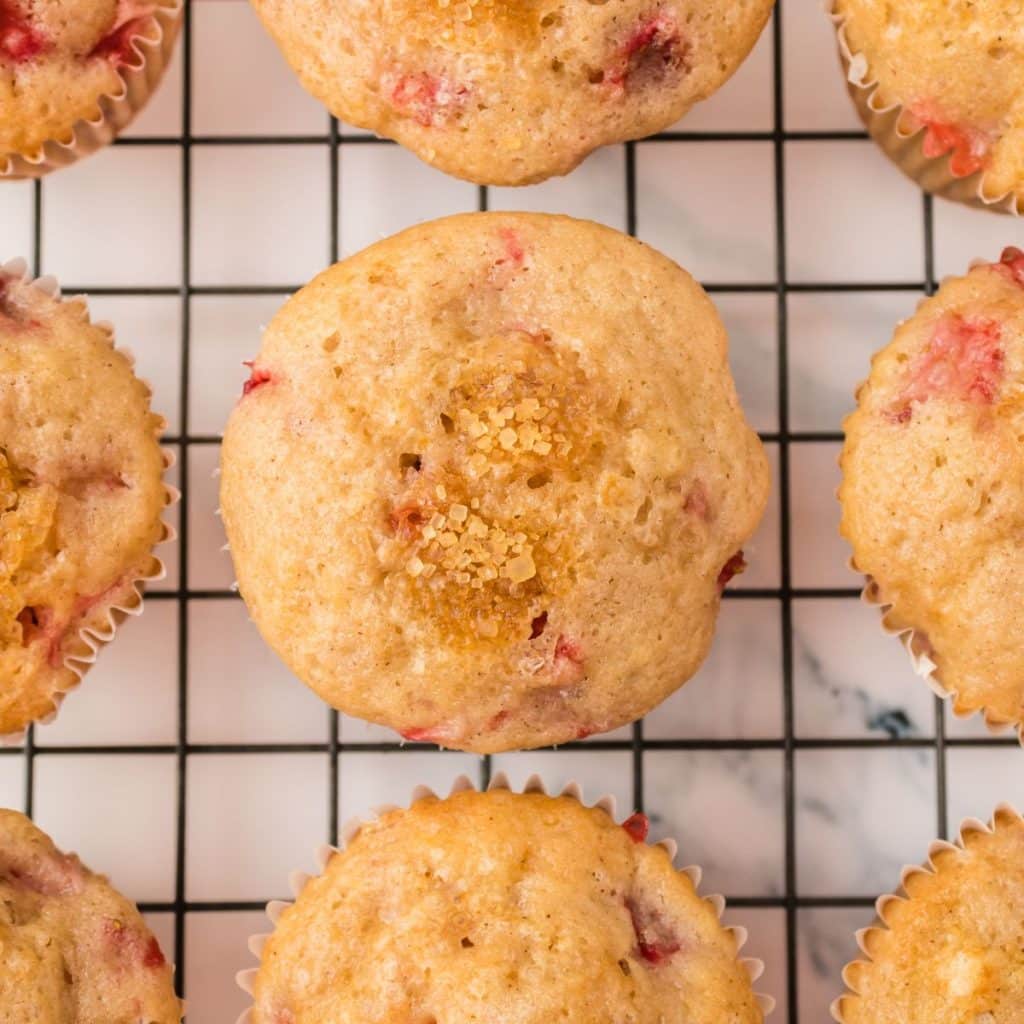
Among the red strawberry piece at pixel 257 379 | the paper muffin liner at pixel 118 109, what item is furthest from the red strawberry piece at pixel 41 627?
the paper muffin liner at pixel 118 109

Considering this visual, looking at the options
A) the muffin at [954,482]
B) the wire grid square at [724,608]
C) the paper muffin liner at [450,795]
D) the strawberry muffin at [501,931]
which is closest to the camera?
the strawberry muffin at [501,931]

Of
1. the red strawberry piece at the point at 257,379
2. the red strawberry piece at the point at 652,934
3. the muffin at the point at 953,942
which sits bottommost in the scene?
the muffin at the point at 953,942

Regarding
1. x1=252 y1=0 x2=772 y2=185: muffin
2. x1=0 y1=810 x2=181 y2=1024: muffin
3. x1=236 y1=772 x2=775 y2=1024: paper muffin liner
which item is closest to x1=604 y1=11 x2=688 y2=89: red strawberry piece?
x1=252 y1=0 x2=772 y2=185: muffin

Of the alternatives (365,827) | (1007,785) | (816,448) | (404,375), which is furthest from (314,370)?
(1007,785)

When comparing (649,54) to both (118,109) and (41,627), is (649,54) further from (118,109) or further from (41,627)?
(41,627)

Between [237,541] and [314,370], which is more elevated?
[314,370]

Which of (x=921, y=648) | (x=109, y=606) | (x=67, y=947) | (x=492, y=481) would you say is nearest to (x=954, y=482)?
(x=921, y=648)

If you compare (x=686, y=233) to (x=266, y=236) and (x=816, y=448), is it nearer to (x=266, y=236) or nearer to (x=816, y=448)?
(x=816, y=448)

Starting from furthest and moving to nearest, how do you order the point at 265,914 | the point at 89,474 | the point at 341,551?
the point at 265,914, the point at 89,474, the point at 341,551

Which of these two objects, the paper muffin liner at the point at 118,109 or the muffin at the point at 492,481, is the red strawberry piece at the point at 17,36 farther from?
the muffin at the point at 492,481
